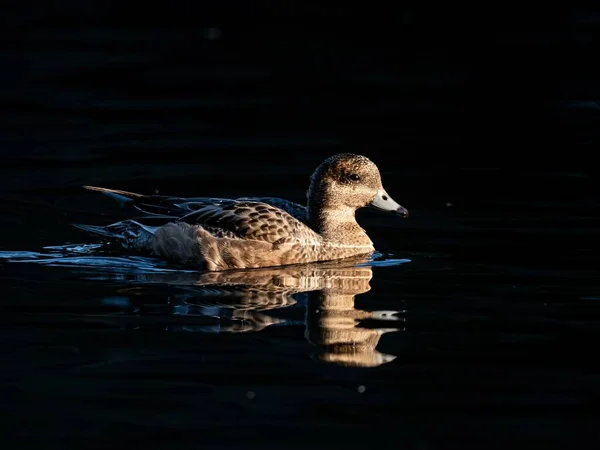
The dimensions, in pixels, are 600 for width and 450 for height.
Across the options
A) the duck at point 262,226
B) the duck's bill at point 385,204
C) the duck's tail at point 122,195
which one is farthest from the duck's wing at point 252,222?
the duck's tail at point 122,195

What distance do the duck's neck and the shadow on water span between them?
6.3 inches

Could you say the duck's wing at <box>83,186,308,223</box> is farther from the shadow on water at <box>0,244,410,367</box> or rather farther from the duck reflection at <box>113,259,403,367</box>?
the duck reflection at <box>113,259,403,367</box>

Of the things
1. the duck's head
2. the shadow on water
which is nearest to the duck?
the duck's head

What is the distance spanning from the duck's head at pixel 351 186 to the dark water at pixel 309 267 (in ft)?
1.17

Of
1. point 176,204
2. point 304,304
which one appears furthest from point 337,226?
point 304,304

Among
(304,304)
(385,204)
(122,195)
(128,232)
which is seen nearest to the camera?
(304,304)

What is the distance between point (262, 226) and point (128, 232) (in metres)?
1.14

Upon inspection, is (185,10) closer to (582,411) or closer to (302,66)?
(302,66)

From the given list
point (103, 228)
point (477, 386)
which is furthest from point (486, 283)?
point (103, 228)

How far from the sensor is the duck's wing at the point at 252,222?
9.72m

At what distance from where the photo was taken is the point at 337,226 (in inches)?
399

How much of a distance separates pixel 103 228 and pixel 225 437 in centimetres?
473

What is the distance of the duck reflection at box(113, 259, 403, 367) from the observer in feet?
25.0

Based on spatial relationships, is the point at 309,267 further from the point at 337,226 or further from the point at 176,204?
the point at 176,204
